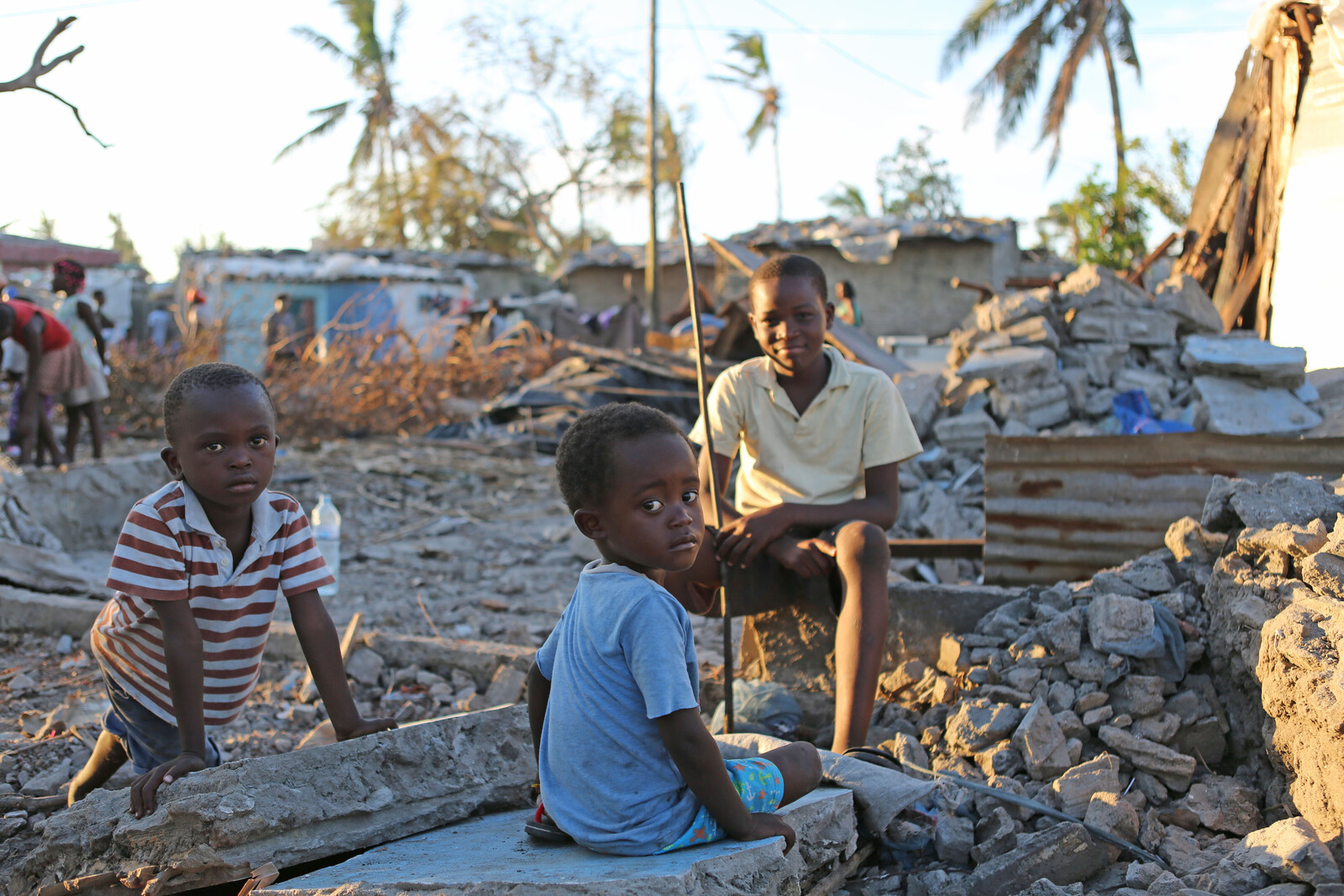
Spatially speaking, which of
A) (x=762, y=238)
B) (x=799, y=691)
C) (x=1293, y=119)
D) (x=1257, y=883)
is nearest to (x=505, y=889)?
(x=1257, y=883)

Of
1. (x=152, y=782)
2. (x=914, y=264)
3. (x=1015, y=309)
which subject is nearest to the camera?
(x=152, y=782)

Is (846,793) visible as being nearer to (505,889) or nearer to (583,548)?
(505,889)

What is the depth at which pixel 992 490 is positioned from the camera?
147 inches

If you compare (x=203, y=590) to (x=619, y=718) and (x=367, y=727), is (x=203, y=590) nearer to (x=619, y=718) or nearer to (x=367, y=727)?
(x=367, y=727)

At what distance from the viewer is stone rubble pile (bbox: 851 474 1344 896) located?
2102 mm

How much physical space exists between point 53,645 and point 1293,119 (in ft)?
23.0

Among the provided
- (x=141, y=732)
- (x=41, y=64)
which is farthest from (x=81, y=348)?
(x=141, y=732)

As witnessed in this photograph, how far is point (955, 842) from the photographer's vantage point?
7.57 feet

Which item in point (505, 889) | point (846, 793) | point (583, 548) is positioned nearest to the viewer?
point (505, 889)

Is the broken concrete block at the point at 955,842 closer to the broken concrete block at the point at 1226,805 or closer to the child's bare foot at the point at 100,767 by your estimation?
the broken concrete block at the point at 1226,805

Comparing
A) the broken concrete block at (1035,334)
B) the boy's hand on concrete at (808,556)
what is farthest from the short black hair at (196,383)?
the broken concrete block at (1035,334)

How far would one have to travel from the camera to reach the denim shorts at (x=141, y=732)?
2387 mm

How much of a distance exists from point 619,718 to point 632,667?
11 centimetres

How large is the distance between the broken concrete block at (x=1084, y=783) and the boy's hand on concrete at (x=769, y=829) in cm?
100
